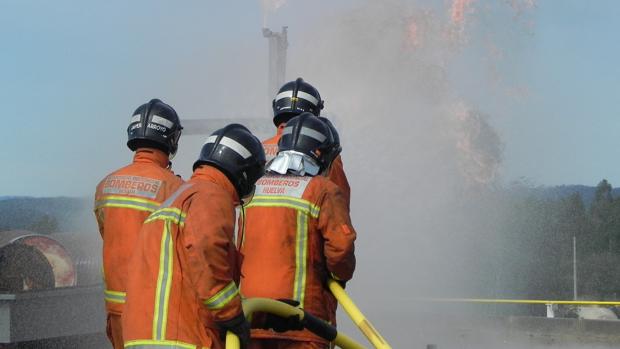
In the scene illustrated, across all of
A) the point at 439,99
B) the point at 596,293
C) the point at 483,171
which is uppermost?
the point at 439,99

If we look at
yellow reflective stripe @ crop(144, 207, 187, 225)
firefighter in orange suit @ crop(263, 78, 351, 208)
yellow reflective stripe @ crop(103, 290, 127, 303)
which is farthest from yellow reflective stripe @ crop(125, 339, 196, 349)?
firefighter in orange suit @ crop(263, 78, 351, 208)

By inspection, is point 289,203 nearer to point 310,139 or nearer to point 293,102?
point 310,139

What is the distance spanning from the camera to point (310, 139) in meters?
5.88

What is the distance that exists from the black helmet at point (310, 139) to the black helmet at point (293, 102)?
105 centimetres

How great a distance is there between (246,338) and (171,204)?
670 mm

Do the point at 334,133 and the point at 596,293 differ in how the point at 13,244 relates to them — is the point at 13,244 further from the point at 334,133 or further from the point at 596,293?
the point at 596,293

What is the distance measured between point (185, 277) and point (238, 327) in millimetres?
316

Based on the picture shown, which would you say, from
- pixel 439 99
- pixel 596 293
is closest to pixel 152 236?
pixel 439 99

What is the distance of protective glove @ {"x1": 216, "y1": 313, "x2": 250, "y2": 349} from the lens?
4.14m

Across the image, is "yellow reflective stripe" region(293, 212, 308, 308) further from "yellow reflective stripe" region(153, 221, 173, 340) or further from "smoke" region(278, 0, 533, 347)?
"smoke" region(278, 0, 533, 347)

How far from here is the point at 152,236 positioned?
4.21 meters

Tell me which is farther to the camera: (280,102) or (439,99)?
(439,99)

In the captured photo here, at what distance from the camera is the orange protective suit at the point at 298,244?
5.55m

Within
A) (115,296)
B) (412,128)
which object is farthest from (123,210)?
(412,128)
